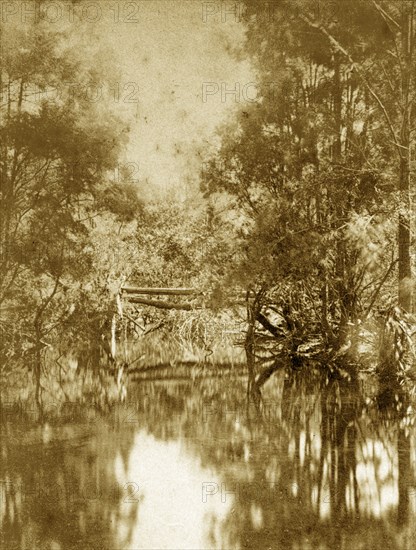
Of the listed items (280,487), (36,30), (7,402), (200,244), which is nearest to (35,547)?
(280,487)

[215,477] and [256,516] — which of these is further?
[215,477]

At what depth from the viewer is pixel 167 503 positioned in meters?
3.35

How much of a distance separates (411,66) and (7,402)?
647 centimetres

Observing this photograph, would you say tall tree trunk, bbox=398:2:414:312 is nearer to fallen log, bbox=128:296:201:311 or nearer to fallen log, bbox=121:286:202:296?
fallen log, bbox=121:286:202:296

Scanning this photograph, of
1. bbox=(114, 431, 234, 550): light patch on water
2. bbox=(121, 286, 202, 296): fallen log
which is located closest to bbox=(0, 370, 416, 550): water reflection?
bbox=(114, 431, 234, 550): light patch on water

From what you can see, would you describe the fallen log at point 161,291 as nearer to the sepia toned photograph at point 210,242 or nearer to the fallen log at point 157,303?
the sepia toned photograph at point 210,242

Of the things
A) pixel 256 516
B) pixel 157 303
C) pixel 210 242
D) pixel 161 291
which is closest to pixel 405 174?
pixel 210 242

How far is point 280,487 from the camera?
11.6 feet

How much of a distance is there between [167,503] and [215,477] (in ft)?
1.66

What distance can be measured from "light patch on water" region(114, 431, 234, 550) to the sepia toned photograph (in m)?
0.03

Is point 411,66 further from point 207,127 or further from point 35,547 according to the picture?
point 35,547

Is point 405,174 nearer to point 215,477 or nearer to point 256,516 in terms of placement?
point 215,477

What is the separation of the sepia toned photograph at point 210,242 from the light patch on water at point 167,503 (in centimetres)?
3

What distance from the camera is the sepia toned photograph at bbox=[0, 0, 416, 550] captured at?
4250mm
